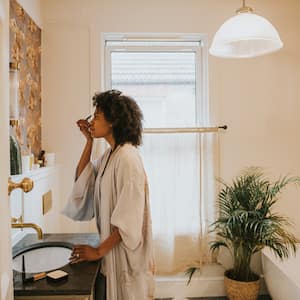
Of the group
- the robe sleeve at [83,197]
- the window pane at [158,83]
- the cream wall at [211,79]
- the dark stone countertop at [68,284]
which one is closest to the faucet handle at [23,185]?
the dark stone countertop at [68,284]

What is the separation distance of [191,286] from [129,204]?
167 cm

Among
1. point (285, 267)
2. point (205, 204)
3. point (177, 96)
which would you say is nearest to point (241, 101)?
point (177, 96)

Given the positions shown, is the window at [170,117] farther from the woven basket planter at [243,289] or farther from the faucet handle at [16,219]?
the faucet handle at [16,219]

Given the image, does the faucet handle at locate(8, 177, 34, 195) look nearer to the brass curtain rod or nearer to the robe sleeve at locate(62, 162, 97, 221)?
the robe sleeve at locate(62, 162, 97, 221)

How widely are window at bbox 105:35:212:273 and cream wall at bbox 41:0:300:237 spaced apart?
15cm

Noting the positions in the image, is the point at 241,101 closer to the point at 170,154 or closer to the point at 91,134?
the point at 170,154

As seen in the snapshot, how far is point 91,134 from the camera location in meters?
1.65

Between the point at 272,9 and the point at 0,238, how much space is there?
275cm

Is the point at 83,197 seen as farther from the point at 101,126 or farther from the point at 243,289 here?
the point at 243,289

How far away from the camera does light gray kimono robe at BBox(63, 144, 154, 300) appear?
136cm

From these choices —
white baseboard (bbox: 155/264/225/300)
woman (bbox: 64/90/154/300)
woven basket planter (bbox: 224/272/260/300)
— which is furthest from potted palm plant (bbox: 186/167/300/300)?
woman (bbox: 64/90/154/300)

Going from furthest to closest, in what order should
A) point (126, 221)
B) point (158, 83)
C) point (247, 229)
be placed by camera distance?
point (158, 83)
point (247, 229)
point (126, 221)

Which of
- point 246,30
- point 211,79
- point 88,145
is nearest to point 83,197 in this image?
point 88,145

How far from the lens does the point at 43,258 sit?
60.0 inches
